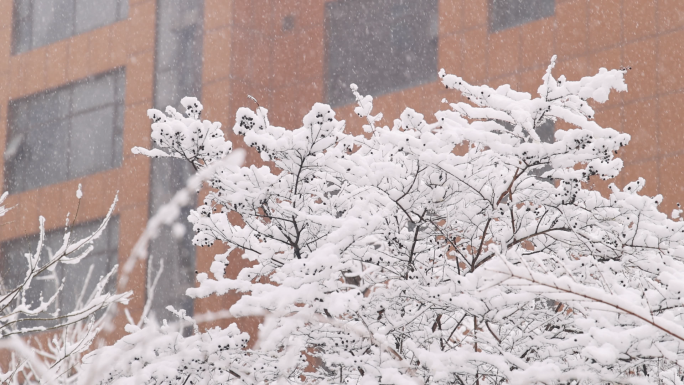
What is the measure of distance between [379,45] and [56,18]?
1039 cm

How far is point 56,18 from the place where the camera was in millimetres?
25188

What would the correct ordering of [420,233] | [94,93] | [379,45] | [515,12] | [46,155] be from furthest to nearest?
1. [46,155]
2. [94,93]
3. [379,45]
4. [515,12]
5. [420,233]

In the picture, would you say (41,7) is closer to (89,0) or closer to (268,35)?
(89,0)

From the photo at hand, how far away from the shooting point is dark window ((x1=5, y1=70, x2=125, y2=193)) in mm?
23469

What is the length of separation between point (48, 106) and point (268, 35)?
7.21 meters

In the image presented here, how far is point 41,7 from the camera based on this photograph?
25625 mm

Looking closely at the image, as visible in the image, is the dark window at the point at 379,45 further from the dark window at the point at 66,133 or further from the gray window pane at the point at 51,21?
the gray window pane at the point at 51,21

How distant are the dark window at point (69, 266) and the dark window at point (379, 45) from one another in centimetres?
708

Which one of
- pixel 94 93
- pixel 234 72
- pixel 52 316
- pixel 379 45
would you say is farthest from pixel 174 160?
pixel 52 316

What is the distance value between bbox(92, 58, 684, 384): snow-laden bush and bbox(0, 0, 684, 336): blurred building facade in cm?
1022

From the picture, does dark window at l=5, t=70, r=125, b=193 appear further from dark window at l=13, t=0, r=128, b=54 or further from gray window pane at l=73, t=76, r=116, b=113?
dark window at l=13, t=0, r=128, b=54

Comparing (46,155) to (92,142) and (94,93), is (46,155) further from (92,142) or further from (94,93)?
(94,93)

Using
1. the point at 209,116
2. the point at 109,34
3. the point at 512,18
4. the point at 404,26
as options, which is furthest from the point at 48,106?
the point at 512,18

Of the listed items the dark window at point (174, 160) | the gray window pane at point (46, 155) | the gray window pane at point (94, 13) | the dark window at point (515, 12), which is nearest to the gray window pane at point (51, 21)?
the gray window pane at point (94, 13)
